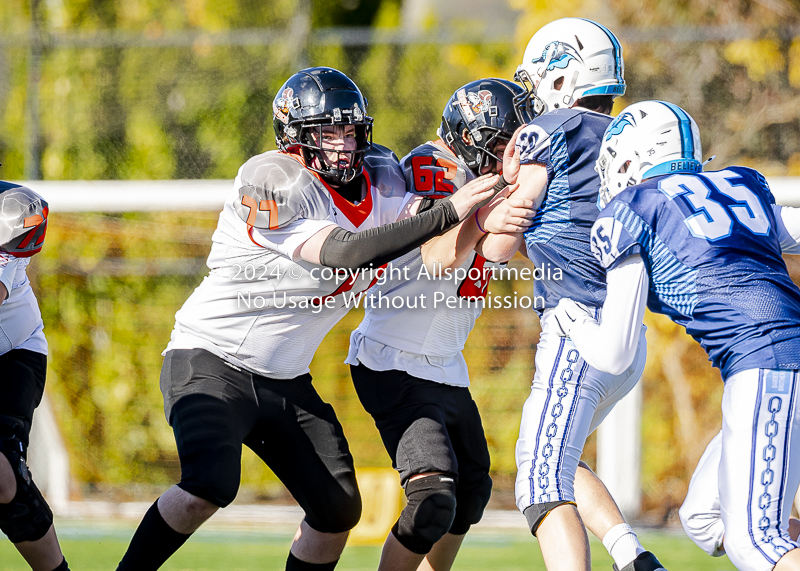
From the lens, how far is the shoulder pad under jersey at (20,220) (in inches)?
134

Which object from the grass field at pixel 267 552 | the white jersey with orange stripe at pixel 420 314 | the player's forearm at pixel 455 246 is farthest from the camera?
the grass field at pixel 267 552

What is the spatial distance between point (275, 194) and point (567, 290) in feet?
3.46

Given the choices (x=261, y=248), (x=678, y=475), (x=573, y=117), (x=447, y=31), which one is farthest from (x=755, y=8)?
(x=261, y=248)

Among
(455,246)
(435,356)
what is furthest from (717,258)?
(435,356)

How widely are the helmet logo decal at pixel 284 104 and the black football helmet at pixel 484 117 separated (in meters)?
0.61

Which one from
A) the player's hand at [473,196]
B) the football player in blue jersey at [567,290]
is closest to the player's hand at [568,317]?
the football player in blue jersey at [567,290]

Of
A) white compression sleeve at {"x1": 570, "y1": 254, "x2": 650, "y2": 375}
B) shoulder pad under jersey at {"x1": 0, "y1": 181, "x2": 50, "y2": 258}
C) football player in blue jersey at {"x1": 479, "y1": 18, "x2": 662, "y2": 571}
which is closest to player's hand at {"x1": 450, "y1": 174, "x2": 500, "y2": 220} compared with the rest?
football player in blue jersey at {"x1": 479, "y1": 18, "x2": 662, "y2": 571}

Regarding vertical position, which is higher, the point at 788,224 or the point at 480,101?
the point at 480,101

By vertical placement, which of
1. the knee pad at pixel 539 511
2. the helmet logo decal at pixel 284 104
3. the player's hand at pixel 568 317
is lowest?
the knee pad at pixel 539 511

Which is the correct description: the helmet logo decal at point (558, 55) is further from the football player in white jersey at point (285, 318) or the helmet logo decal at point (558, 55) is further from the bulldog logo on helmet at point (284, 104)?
the bulldog logo on helmet at point (284, 104)

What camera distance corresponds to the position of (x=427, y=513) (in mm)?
3350

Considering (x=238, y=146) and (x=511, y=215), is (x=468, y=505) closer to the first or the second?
(x=511, y=215)

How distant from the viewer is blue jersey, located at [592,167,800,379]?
259cm

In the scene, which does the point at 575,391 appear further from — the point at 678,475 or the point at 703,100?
the point at 703,100
